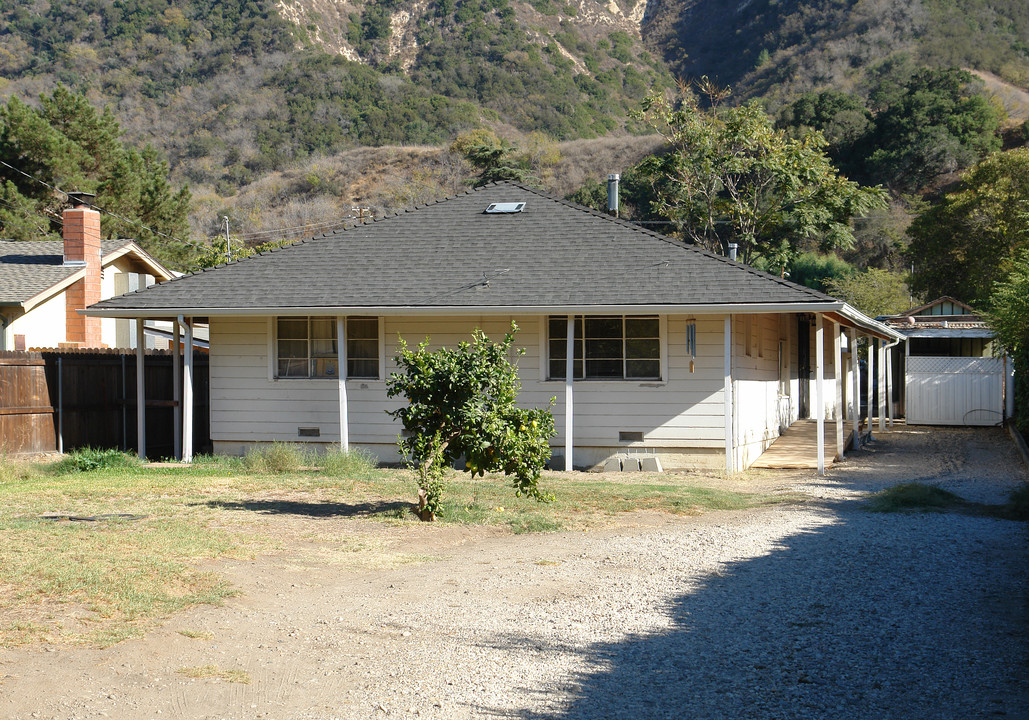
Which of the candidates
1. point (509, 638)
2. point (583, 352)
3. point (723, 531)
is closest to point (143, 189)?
point (583, 352)

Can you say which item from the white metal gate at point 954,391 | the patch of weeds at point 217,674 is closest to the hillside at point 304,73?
the white metal gate at point 954,391

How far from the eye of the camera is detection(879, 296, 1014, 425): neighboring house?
25.6 meters

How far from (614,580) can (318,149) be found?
212 feet

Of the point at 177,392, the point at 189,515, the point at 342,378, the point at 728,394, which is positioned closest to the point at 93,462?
the point at 177,392

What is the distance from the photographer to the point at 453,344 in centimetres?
1681

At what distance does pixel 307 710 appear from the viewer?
17.3ft

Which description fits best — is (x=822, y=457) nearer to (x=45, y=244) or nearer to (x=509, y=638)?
(x=509, y=638)

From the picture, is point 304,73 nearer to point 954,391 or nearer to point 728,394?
point 954,391

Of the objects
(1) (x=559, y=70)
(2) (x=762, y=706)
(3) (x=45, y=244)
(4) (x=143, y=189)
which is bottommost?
(2) (x=762, y=706)

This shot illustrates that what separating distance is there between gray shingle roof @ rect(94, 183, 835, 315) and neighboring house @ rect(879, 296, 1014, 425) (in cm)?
1154

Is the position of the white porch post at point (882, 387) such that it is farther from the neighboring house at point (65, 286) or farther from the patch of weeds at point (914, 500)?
the neighboring house at point (65, 286)

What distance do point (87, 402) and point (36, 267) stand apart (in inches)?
327

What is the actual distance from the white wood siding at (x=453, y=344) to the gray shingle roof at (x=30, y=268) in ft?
26.9

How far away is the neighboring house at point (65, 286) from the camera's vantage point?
23281mm
